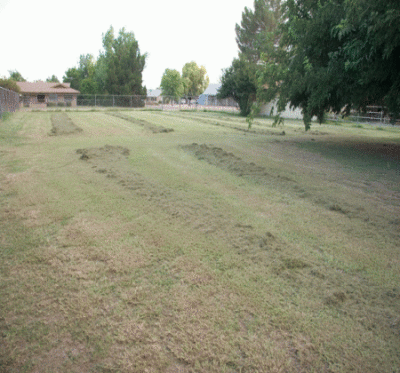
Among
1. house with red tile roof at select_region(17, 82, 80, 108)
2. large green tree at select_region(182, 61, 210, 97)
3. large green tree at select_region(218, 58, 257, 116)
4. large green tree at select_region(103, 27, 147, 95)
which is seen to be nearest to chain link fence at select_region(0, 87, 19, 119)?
large green tree at select_region(218, 58, 257, 116)

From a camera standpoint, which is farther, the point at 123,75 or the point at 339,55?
the point at 123,75

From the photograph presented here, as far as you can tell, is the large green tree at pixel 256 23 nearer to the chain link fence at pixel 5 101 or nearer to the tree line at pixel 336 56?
the chain link fence at pixel 5 101

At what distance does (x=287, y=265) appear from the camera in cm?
265

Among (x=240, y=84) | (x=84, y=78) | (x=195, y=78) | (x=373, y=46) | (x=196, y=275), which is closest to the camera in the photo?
(x=196, y=275)

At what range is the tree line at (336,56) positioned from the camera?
653 centimetres

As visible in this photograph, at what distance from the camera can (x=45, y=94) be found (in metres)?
46.0

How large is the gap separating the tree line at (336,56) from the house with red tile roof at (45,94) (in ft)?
126

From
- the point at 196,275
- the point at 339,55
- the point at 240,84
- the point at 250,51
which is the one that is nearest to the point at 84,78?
the point at 250,51

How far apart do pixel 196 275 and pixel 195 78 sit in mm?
74655

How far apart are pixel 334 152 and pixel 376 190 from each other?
396cm

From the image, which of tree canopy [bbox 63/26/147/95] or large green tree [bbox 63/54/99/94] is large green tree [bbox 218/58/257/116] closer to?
tree canopy [bbox 63/26/147/95]

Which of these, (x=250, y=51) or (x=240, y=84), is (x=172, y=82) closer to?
(x=250, y=51)

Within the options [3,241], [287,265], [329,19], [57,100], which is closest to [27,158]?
[3,241]

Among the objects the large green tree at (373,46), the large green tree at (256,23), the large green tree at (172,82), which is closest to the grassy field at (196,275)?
the large green tree at (373,46)
